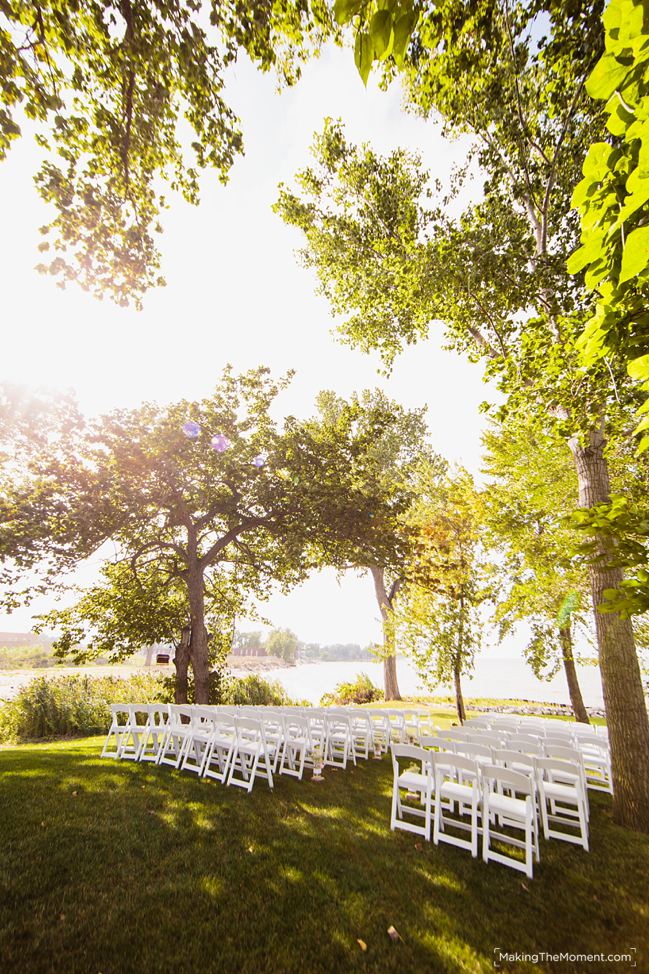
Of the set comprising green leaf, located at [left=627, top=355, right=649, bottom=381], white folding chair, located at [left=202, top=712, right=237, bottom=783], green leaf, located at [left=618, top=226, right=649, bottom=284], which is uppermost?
green leaf, located at [left=618, top=226, right=649, bottom=284]

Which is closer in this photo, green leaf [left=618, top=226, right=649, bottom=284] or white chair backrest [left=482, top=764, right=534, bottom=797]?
green leaf [left=618, top=226, right=649, bottom=284]

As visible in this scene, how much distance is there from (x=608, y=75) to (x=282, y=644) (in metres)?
81.7

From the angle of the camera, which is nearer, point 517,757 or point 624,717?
point 517,757

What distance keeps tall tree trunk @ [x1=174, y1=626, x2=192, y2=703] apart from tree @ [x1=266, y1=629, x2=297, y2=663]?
62.0m

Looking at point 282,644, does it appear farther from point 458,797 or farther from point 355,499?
point 458,797

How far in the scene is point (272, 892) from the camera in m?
4.03

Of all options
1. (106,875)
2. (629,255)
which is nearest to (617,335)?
(629,255)

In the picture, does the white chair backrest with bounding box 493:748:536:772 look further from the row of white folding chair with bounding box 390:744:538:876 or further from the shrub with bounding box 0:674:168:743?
the shrub with bounding box 0:674:168:743

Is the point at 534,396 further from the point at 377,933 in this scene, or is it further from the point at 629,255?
the point at 377,933

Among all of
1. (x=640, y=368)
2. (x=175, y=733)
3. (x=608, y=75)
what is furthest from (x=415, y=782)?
(x=608, y=75)

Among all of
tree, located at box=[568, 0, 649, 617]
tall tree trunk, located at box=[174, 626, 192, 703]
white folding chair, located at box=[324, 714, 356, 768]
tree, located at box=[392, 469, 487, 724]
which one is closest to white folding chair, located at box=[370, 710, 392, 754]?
white folding chair, located at box=[324, 714, 356, 768]

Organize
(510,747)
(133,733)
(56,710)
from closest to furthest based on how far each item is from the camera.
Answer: (510,747)
(133,733)
(56,710)

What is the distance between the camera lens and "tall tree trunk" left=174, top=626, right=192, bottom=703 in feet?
46.3

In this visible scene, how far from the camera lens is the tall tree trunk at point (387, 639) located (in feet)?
55.1
